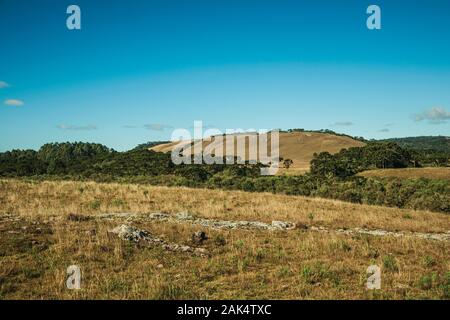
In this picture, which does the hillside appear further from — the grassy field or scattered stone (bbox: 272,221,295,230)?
the grassy field

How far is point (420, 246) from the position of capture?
525 inches

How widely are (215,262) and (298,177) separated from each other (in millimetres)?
48612

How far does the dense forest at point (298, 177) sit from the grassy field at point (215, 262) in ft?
55.4

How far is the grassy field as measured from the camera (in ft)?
27.3

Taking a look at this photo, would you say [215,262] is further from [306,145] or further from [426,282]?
[306,145]

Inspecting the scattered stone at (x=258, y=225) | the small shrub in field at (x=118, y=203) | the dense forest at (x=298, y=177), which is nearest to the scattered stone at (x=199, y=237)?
the scattered stone at (x=258, y=225)

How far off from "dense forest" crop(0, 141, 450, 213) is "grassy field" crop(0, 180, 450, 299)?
→ 665 inches

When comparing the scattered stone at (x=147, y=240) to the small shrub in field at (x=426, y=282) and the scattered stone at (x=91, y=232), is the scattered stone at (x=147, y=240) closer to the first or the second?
the scattered stone at (x=91, y=232)

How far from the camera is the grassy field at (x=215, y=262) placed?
8.34 metres

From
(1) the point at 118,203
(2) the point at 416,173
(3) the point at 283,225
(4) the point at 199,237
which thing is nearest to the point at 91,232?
(4) the point at 199,237

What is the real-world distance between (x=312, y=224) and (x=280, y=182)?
3060 centimetres
